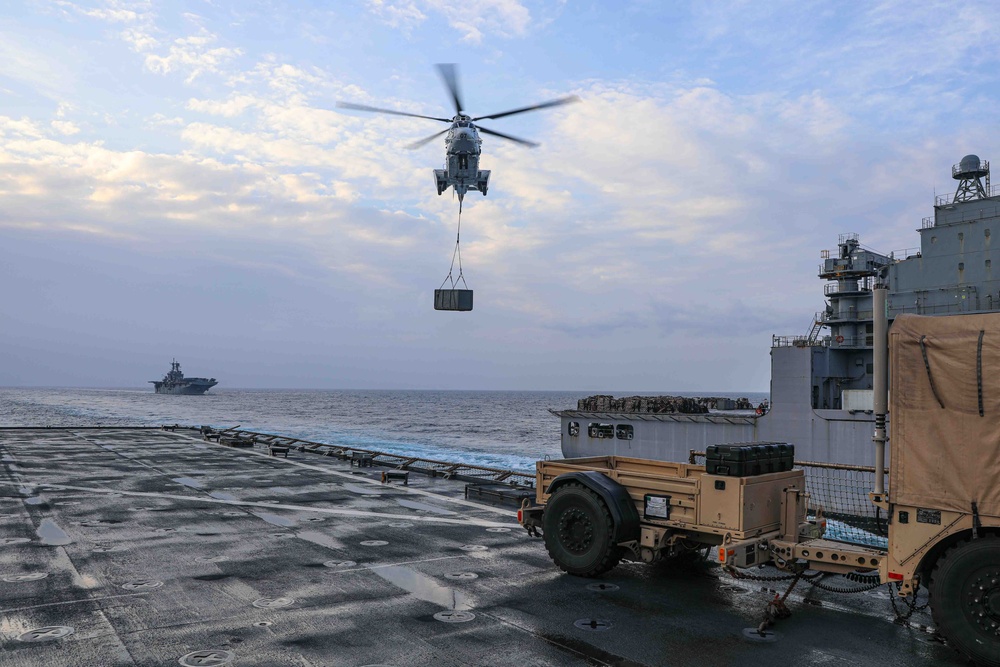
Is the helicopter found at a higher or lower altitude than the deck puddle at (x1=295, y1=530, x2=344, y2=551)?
higher

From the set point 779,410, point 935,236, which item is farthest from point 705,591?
point 935,236

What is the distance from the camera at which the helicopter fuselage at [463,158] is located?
2734 centimetres

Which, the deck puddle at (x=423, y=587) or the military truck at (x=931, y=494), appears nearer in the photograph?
the military truck at (x=931, y=494)

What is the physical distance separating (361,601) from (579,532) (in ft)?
11.9

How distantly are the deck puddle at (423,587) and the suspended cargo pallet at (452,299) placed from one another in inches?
545

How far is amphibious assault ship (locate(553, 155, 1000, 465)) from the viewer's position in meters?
35.4

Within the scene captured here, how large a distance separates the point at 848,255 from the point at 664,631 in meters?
41.4

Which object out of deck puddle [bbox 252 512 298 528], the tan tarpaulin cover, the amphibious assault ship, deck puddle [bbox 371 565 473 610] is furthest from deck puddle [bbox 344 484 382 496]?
the amphibious assault ship

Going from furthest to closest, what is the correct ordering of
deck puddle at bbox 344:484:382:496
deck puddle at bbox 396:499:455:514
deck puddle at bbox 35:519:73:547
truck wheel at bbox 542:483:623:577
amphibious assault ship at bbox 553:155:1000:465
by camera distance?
amphibious assault ship at bbox 553:155:1000:465
deck puddle at bbox 344:484:382:496
deck puddle at bbox 396:499:455:514
deck puddle at bbox 35:519:73:547
truck wheel at bbox 542:483:623:577

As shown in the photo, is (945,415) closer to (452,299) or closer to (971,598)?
(971,598)

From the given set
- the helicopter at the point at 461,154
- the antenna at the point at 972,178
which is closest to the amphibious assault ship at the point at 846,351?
the antenna at the point at 972,178

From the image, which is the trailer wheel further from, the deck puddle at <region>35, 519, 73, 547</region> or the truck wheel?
the deck puddle at <region>35, 519, 73, 547</region>

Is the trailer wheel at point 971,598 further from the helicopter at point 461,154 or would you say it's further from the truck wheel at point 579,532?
the helicopter at point 461,154

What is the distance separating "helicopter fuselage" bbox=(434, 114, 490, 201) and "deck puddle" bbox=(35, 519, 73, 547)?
59.9 ft
